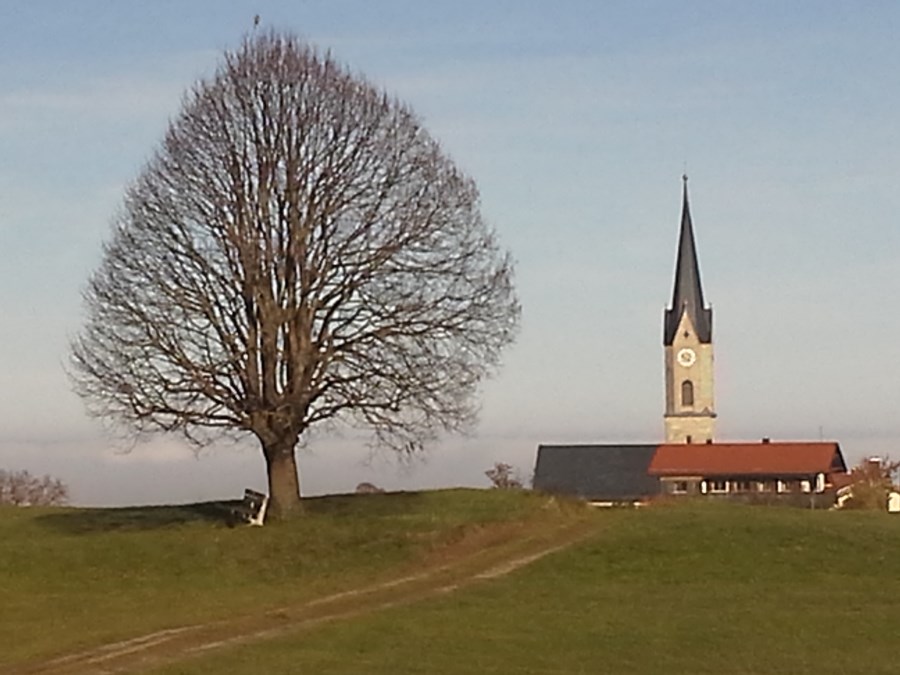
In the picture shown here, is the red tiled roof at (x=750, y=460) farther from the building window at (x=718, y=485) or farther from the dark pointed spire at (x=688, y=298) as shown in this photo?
the dark pointed spire at (x=688, y=298)

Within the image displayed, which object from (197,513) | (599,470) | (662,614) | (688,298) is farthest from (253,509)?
(688,298)

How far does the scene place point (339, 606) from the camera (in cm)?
2789

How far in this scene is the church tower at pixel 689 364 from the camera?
129250 mm

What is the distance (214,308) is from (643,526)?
464 inches

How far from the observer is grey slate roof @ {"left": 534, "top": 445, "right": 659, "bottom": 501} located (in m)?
103

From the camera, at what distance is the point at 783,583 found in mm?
29469

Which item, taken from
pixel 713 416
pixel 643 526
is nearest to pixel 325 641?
pixel 643 526

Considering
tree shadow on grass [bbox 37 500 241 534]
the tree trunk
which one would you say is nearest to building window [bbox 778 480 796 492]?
tree shadow on grass [bbox 37 500 241 534]

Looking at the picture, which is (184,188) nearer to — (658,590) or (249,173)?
(249,173)

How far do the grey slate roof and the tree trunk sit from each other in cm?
6471

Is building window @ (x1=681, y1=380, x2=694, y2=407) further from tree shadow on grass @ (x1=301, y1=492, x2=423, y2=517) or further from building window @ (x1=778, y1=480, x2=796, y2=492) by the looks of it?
tree shadow on grass @ (x1=301, y1=492, x2=423, y2=517)

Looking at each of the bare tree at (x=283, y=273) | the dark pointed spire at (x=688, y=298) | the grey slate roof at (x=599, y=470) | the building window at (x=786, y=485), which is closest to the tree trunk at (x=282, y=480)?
the bare tree at (x=283, y=273)

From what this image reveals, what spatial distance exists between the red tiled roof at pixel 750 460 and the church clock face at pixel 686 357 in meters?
29.4

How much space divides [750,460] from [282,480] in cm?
6341
